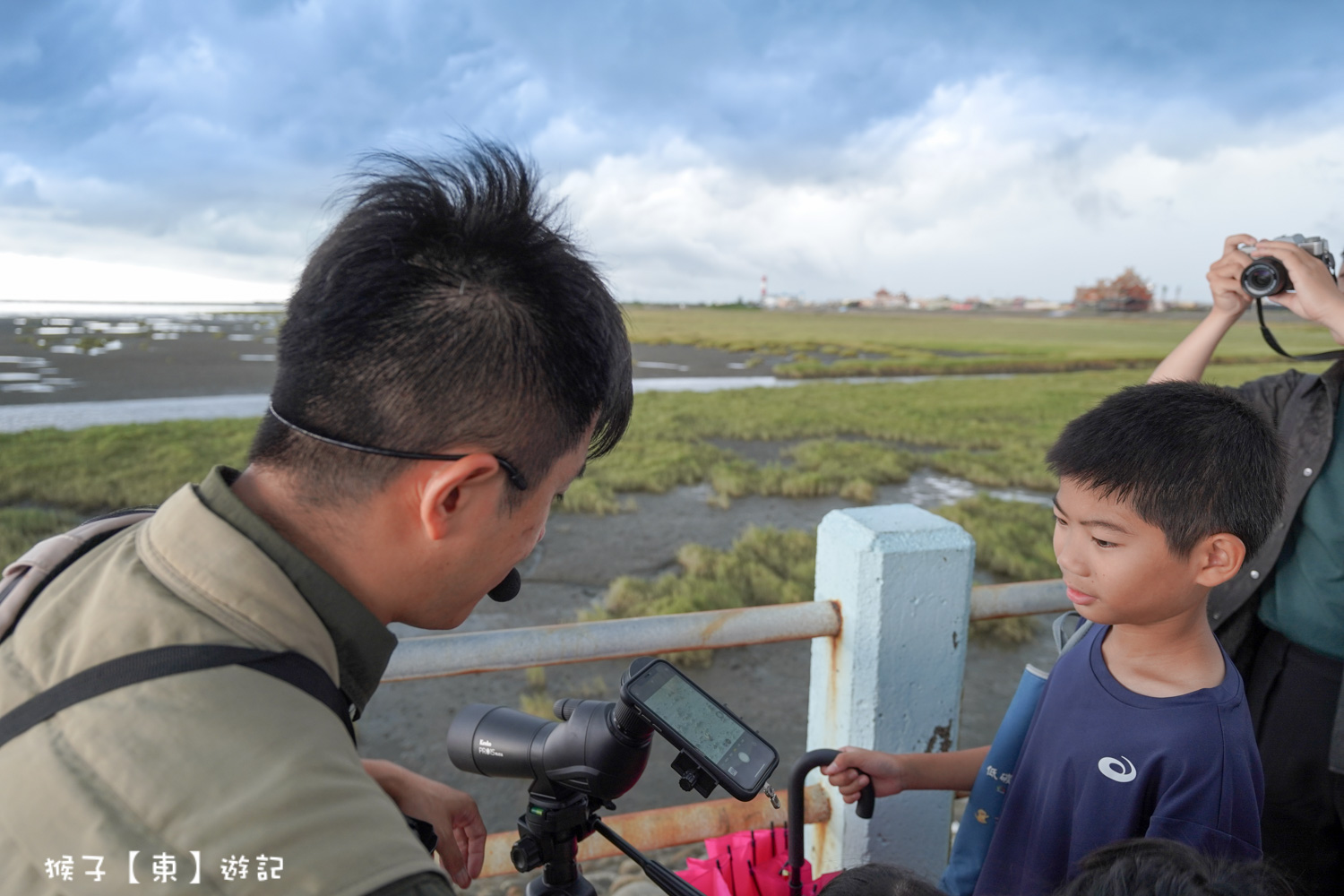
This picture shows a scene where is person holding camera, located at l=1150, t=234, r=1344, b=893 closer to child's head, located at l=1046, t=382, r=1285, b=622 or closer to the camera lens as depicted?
the camera lens

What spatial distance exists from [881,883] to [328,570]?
811mm

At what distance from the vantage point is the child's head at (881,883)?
3.49 ft

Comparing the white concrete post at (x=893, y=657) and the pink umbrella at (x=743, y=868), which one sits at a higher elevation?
the white concrete post at (x=893, y=657)

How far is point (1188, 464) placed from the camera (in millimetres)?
1517

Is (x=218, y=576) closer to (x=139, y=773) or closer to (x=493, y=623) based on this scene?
(x=139, y=773)

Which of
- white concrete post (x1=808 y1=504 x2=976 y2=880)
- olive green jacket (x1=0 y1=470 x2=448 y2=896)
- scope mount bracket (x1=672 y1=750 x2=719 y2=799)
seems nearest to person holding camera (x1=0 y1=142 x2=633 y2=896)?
olive green jacket (x1=0 y1=470 x2=448 y2=896)

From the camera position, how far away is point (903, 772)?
1698 mm

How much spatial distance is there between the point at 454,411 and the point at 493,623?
7229 mm

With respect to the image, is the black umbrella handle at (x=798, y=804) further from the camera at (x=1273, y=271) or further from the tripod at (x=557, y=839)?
the camera at (x=1273, y=271)

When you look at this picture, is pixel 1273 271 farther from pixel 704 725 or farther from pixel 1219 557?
pixel 704 725

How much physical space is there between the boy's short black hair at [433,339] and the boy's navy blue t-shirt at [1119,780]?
1.11 metres

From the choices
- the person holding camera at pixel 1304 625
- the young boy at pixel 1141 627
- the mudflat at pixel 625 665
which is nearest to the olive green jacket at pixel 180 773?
the young boy at pixel 1141 627

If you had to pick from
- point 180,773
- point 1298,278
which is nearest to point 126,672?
point 180,773

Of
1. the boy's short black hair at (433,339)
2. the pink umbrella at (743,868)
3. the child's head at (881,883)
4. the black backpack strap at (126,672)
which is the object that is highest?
the boy's short black hair at (433,339)
